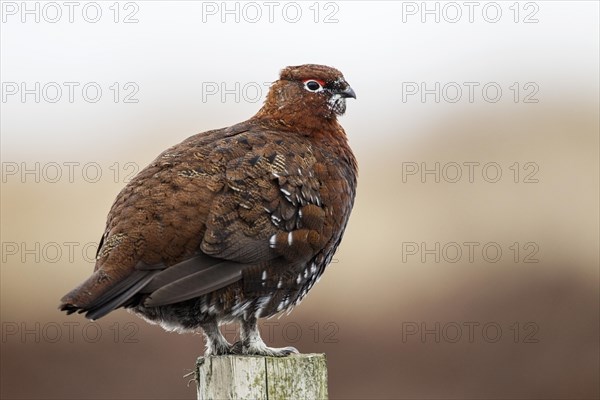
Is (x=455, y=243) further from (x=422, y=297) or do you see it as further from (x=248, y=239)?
(x=248, y=239)

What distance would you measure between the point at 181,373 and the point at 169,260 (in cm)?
349

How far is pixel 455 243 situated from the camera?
10.9 m

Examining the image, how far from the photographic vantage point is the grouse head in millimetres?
7277

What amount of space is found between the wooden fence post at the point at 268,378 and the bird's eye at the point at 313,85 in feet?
7.98

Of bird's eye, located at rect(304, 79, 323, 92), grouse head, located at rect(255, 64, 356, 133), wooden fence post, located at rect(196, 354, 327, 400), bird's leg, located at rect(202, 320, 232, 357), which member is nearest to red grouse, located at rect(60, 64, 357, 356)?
bird's leg, located at rect(202, 320, 232, 357)

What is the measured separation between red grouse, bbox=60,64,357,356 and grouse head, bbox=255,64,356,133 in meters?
0.22

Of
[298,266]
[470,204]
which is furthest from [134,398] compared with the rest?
[470,204]

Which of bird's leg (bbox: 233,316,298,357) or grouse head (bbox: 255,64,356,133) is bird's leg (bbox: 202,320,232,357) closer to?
bird's leg (bbox: 233,316,298,357)

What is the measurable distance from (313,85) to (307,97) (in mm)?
110

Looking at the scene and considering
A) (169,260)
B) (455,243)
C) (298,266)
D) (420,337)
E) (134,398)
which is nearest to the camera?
(169,260)

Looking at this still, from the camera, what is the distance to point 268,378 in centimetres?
532

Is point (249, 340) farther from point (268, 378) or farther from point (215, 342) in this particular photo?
point (268, 378)

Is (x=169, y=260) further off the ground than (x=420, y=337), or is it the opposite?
(x=169, y=260)

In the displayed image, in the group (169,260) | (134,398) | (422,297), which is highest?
(169,260)
